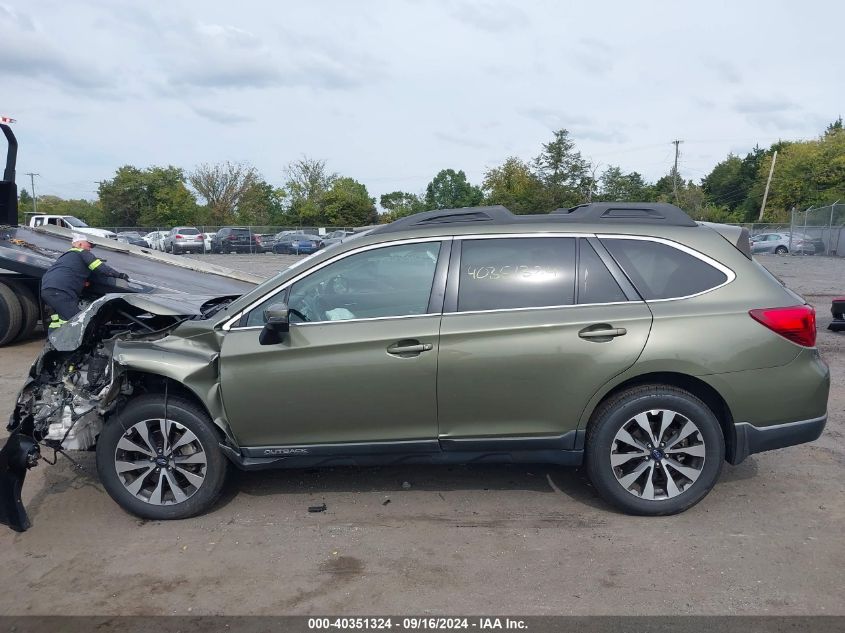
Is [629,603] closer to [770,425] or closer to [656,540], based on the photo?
[656,540]

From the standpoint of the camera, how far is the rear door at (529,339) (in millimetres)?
3963

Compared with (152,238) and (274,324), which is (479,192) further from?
(274,324)

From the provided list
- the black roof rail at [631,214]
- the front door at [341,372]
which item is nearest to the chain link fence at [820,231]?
the black roof rail at [631,214]

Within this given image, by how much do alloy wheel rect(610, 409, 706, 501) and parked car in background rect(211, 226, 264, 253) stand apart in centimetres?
3862

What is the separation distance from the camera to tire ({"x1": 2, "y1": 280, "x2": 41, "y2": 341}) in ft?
32.0

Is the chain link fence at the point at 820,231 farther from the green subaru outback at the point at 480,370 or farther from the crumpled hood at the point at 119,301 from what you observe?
the crumpled hood at the point at 119,301

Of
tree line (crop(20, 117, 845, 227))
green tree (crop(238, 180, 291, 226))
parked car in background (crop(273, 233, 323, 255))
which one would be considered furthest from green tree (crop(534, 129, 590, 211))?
green tree (crop(238, 180, 291, 226))

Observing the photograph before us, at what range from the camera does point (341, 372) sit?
4004 mm

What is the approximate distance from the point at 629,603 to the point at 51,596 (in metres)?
2.88

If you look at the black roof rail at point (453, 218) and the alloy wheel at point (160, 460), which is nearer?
the alloy wheel at point (160, 460)

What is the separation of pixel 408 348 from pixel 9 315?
7870 mm

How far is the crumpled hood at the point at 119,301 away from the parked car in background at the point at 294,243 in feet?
114

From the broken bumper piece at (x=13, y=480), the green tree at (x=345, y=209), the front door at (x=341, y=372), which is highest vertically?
the green tree at (x=345, y=209)

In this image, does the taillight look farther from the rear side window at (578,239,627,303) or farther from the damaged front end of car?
the damaged front end of car
